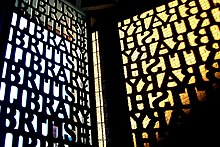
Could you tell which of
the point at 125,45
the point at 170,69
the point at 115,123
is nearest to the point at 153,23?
the point at 125,45

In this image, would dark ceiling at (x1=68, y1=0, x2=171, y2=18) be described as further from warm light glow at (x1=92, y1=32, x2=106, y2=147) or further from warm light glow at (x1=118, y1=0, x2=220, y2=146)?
warm light glow at (x1=92, y1=32, x2=106, y2=147)

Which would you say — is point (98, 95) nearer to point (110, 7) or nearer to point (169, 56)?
point (169, 56)

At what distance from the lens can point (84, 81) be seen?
3768 millimetres

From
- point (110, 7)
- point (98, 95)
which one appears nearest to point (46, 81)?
point (98, 95)

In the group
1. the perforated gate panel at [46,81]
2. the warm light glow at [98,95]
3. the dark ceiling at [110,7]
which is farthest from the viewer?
the dark ceiling at [110,7]

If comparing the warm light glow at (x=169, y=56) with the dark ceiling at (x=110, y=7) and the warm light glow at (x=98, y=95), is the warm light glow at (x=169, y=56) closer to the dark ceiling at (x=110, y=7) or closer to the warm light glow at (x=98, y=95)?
the dark ceiling at (x=110, y=7)

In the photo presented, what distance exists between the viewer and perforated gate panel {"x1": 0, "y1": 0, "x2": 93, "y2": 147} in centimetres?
274

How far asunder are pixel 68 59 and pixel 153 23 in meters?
1.25

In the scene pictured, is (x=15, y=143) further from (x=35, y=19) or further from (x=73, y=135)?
(x=35, y=19)

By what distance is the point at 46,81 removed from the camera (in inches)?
126

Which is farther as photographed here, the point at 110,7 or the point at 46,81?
the point at 110,7

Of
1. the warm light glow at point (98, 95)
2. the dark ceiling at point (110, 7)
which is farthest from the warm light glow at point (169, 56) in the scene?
the warm light glow at point (98, 95)

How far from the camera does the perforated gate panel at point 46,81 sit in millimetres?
2742

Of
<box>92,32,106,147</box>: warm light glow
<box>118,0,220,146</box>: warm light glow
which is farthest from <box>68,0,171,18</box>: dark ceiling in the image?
<box>92,32,106,147</box>: warm light glow
